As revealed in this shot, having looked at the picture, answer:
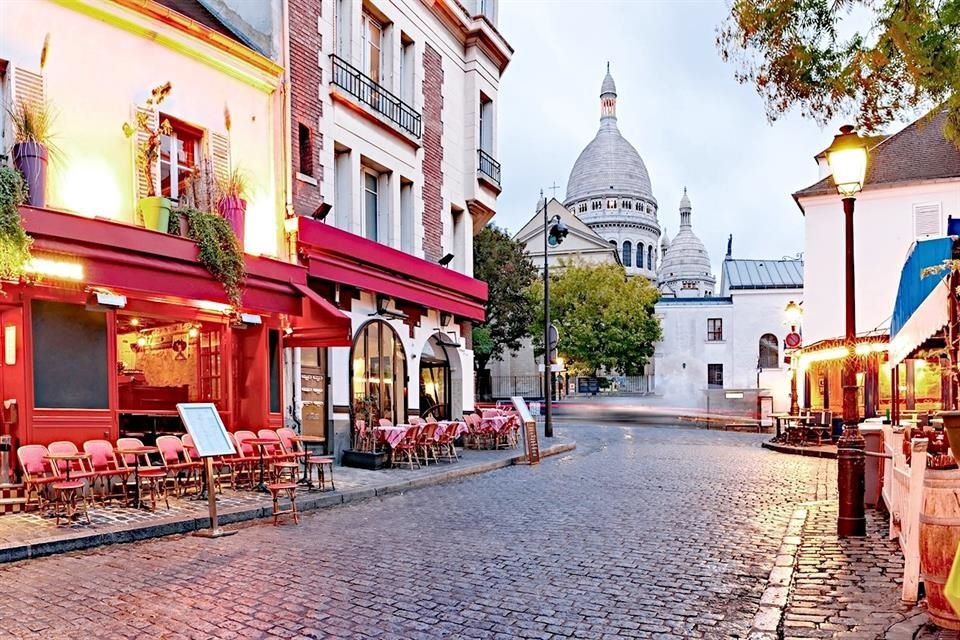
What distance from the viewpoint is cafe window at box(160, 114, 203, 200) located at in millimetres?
11867

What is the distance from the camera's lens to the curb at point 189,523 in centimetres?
718

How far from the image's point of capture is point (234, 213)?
12.0 m

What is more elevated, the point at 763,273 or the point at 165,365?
the point at 763,273


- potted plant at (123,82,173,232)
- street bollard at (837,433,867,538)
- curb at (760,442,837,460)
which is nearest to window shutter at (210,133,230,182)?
potted plant at (123,82,173,232)

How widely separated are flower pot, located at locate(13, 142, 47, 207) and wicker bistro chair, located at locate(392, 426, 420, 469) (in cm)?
702

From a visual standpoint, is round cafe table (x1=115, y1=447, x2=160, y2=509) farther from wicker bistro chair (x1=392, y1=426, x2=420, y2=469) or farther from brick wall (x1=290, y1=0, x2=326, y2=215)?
brick wall (x1=290, y1=0, x2=326, y2=215)

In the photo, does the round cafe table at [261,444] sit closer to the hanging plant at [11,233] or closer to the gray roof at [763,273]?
the hanging plant at [11,233]

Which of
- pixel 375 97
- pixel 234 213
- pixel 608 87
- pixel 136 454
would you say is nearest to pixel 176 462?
pixel 136 454

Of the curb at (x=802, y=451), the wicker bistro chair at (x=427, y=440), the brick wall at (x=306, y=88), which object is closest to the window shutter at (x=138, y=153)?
the brick wall at (x=306, y=88)

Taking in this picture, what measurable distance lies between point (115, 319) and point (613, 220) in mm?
93009

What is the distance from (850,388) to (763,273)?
137 feet

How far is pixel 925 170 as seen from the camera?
2884 centimetres

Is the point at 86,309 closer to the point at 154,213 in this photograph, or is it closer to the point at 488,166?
the point at 154,213

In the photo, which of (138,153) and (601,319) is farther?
(601,319)
